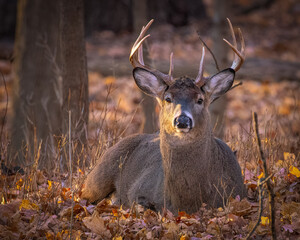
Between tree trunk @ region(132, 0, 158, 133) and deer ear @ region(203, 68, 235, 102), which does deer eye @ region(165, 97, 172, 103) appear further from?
tree trunk @ region(132, 0, 158, 133)

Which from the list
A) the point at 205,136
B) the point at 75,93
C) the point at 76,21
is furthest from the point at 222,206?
the point at 76,21

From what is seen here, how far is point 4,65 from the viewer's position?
18.7m

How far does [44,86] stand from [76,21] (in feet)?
10.9

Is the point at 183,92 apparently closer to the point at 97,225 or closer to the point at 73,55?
the point at 97,225

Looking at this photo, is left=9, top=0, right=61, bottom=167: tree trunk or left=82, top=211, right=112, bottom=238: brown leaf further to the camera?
left=9, top=0, right=61, bottom=167: tree trunk

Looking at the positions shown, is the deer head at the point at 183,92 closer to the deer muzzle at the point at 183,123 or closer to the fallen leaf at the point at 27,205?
the deer muzzle at the point at 183,123

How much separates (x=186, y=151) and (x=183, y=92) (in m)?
0.62

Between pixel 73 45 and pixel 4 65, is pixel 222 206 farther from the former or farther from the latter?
pixel 4 65

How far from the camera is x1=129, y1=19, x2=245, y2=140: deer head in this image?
493 cm

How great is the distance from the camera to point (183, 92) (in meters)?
5.15

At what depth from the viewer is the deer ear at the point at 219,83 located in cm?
531

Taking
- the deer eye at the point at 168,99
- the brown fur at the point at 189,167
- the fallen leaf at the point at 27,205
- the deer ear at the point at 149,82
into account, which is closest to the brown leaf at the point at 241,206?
the brown fur at the point at 189,167

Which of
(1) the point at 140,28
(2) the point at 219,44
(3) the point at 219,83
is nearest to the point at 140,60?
(3) the point at 219,83

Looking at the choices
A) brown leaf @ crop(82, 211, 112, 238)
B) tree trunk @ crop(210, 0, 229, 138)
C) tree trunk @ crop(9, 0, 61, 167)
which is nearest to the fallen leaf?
brown leaf @ crop(82, 211, 112, 238)
